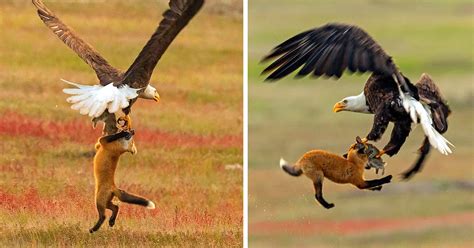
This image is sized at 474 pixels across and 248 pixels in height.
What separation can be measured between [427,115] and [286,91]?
0.82 metres

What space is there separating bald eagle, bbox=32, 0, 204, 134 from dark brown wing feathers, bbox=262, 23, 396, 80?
46 cm

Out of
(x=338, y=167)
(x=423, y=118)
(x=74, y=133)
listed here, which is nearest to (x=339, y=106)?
(x=338, y=167)

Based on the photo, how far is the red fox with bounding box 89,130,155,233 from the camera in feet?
24.9

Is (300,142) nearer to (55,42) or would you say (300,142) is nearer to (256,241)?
(256,241)

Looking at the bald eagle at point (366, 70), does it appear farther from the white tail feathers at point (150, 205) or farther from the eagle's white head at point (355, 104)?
the white tail feathers at point (150, 205)

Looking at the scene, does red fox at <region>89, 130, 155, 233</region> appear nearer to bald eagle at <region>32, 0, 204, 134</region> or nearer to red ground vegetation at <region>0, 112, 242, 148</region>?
bald eagle at <region>32, 0, 204, 134</region>

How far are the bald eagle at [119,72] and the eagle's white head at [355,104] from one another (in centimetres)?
79

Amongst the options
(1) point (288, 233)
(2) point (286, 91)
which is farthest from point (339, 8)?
(1) point (288, 233)

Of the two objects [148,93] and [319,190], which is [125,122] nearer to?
[148,93]

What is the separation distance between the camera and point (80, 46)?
7.72 m

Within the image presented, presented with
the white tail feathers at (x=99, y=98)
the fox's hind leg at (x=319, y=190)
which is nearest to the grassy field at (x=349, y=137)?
the fox's hind leg at (x=319, y=190)

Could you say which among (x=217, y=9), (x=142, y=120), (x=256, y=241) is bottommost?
(x=256, y=241)

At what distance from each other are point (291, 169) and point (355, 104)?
387 mm

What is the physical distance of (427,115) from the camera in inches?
301
